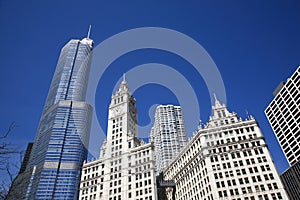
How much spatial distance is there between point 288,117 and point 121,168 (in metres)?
95.7

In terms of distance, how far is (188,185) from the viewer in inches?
2990

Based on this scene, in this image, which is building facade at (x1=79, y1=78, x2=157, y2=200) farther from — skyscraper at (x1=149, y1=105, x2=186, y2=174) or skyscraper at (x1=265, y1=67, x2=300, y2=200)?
skyscraper at (x1=265, y1=67, x2=300, y2=200)

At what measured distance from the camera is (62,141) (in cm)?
16088

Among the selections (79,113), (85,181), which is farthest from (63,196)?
(85,181)

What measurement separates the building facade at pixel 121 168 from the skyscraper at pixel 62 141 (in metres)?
66.8

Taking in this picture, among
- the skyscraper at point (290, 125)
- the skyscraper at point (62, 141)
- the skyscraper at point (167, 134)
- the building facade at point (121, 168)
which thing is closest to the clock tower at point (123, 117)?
the building facade at point (121, 168)

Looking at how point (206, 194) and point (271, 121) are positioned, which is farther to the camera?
point (271, 121)

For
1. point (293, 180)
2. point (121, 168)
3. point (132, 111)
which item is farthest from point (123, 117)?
point (293, 180)

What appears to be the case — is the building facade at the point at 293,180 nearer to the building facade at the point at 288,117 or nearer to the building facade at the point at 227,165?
the building facade at the point at 288,117

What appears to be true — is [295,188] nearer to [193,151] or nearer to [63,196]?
[193,151]

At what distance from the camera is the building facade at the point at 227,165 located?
198 ft

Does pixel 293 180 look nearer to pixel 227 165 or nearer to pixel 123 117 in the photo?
pixel 227 165

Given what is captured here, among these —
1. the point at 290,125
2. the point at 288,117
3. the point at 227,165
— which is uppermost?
the point at 288,117

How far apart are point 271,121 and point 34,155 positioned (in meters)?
165
